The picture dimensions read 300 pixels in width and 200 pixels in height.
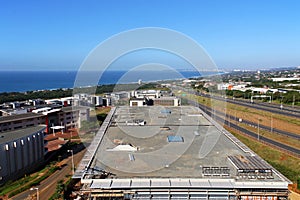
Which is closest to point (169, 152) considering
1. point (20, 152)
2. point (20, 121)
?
point (20, 152)

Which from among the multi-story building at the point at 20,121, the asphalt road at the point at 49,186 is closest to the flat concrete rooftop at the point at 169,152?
the asphalt road at the point at 49,186

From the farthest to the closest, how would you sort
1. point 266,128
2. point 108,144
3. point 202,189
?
point 266,128
point 108,144
point 202,189

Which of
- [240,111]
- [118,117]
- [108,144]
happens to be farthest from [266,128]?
[108,144]

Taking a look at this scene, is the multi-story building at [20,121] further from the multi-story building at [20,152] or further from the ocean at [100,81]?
the ocean at [100,81]

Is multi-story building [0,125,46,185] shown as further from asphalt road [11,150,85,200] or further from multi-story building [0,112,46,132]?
multi-story building [0,112,46,132]

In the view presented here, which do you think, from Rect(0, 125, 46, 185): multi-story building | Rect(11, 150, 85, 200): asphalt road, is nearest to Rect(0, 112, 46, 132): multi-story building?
Rect(0, 125, 46, 185): multi-story building

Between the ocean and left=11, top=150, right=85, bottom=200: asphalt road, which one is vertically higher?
the ocean

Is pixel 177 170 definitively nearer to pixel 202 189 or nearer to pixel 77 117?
pixel 202 189

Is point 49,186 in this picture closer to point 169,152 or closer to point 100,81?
point 169,152

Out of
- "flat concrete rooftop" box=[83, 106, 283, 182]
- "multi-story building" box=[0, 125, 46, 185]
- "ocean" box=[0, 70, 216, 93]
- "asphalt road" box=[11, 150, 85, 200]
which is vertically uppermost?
"ocean" box=[0, 70, 216, 93]
